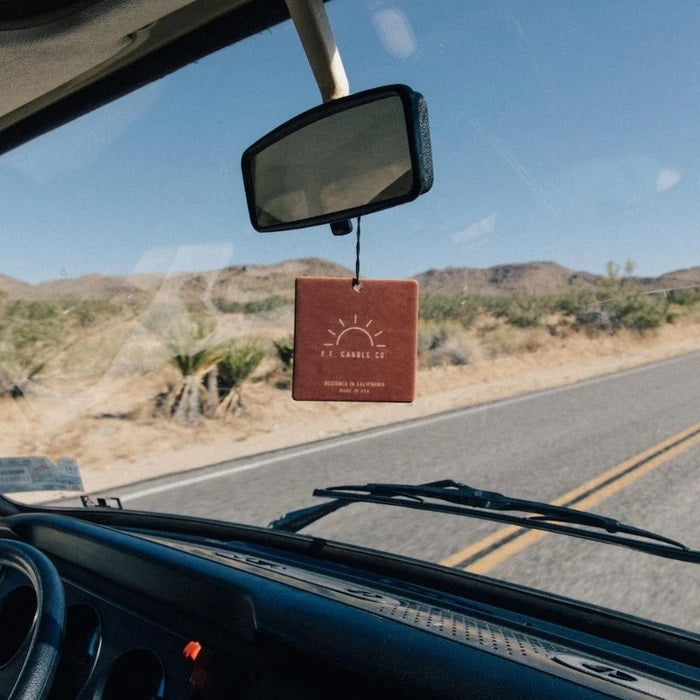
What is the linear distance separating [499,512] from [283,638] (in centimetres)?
117

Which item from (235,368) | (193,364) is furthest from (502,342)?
(193,364)

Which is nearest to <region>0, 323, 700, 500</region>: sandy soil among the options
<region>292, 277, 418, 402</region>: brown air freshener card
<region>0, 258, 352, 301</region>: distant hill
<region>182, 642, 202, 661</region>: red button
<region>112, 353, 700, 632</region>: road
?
<region>112, 353, 700, 632</region>: road

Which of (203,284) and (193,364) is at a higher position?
(203,284)

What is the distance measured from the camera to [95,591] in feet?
6.30

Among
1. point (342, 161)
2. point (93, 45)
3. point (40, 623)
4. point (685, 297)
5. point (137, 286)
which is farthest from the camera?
point (685, 297)

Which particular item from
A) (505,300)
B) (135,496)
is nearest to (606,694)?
(135,496)

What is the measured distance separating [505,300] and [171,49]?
1745 cm

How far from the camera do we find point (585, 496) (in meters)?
5.33

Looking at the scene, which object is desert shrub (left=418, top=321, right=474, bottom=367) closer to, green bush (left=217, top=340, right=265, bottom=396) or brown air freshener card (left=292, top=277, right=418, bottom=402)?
green bush (left=217, top=340, right=265, bottom=396)

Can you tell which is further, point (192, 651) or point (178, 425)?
point (178, 425)

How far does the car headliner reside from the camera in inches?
79.3

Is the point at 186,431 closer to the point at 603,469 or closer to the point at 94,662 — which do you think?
the point at 603,469

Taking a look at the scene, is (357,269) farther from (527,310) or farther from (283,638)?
(527,310)

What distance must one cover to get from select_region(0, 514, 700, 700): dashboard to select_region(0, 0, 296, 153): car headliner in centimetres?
142
